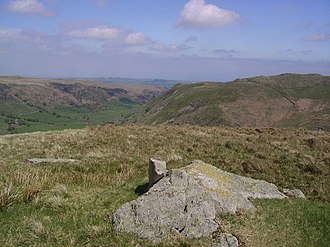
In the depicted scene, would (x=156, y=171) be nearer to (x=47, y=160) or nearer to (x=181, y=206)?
(x=181, y=206)

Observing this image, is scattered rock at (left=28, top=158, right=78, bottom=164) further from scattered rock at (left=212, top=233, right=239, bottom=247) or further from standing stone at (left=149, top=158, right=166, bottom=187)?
scattered rock at (left=212, top=233, right=239, bottom=247)

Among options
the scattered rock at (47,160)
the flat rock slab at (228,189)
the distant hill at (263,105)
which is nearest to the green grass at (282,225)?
the flat rock slab at (228,189)

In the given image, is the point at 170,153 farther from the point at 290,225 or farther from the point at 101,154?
the point at 290,225

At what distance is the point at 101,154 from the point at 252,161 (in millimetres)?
9958

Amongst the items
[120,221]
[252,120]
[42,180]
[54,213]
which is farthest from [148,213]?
[252,120]

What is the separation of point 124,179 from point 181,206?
6870 millimetres

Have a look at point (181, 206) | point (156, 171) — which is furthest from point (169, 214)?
point (156, 171)

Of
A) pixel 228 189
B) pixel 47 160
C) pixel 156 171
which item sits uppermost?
pixel 156 171

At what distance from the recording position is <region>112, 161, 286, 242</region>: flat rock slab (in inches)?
408

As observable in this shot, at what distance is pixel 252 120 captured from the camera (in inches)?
3349

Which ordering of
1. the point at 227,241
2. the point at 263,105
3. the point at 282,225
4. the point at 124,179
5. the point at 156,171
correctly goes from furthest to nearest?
the point at 263,105 < the point at 124,179 < the point at 156,171 < the point at 282,225 < the point at 227,241

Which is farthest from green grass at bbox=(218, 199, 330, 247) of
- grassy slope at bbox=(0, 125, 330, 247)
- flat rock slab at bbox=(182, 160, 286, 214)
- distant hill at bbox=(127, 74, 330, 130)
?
distant hill at bbox=(127, 74, 330, 130)

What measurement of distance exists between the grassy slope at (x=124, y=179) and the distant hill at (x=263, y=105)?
50.7 m

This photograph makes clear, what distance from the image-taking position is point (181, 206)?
11.1 metres
